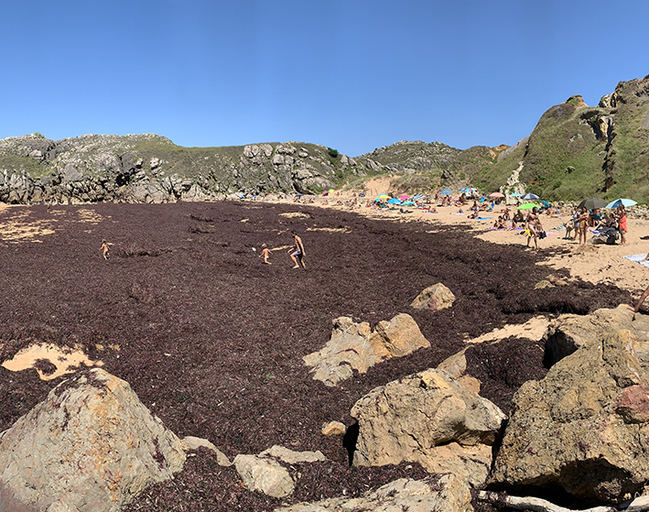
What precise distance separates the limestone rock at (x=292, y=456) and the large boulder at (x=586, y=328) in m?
5.59

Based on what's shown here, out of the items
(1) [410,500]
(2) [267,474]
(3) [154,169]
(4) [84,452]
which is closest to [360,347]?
(2) [267,474]

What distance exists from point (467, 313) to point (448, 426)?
9288 millimetres

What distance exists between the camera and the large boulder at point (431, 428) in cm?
561

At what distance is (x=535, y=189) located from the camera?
51.4 metres

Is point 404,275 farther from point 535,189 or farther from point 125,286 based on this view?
point 535,189

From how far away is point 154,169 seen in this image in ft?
309

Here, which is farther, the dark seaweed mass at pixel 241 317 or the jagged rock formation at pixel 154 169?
the jagged rock formation at pixel 154 169

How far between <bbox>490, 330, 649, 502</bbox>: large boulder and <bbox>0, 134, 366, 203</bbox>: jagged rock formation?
260 ft

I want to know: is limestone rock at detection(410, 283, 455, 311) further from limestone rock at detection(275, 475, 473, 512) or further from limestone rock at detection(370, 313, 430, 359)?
limestone rock at detection(275, 475, 473, 512)

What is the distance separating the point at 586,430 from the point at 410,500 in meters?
2.06

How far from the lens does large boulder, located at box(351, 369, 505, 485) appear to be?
5.61m

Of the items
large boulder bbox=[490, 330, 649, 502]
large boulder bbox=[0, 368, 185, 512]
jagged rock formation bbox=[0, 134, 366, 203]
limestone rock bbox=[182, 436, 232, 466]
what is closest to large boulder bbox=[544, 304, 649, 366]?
large boulder bbox=[490, 330, 649, 502]

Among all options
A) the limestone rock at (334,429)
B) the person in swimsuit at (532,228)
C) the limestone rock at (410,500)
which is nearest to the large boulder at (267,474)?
the limestone rock at (410,500)

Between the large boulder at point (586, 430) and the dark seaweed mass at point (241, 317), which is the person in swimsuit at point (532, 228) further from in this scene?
the large boulder at point (586, 430)
